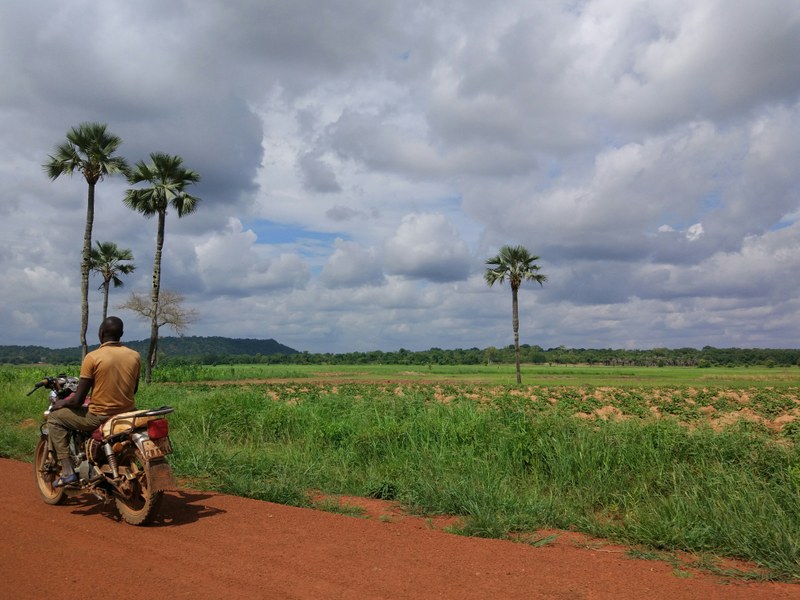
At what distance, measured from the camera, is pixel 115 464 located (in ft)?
20.3

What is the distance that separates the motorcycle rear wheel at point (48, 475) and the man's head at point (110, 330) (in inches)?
66.0

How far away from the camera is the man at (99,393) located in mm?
6273

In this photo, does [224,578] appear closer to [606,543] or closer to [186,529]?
[186,529]

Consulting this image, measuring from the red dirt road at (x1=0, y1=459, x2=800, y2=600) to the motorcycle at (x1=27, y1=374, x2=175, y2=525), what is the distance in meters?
0.27

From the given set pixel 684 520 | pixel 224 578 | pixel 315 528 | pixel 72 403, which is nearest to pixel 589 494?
pixel 684 520

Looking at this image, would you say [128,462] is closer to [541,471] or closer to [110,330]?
[110,330]

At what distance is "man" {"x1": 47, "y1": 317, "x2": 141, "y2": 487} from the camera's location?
20.6 ft

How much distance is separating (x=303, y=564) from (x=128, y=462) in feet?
8.60

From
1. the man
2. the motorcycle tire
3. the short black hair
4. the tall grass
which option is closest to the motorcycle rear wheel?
the man

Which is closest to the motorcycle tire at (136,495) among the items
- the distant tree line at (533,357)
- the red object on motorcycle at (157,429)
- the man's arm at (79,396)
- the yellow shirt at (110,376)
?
the red object on motorcycle at (157,429)

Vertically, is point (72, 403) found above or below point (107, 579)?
above

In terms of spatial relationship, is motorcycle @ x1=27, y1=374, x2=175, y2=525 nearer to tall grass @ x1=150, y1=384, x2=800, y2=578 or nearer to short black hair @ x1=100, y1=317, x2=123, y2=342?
short black hair @ x1=100, y1=317, x2=123, y2=342

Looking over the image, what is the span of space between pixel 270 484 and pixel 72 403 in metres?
2.56

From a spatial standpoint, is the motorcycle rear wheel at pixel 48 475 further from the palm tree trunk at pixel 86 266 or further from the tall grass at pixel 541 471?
the palm tree trunk at pixel 86 266
